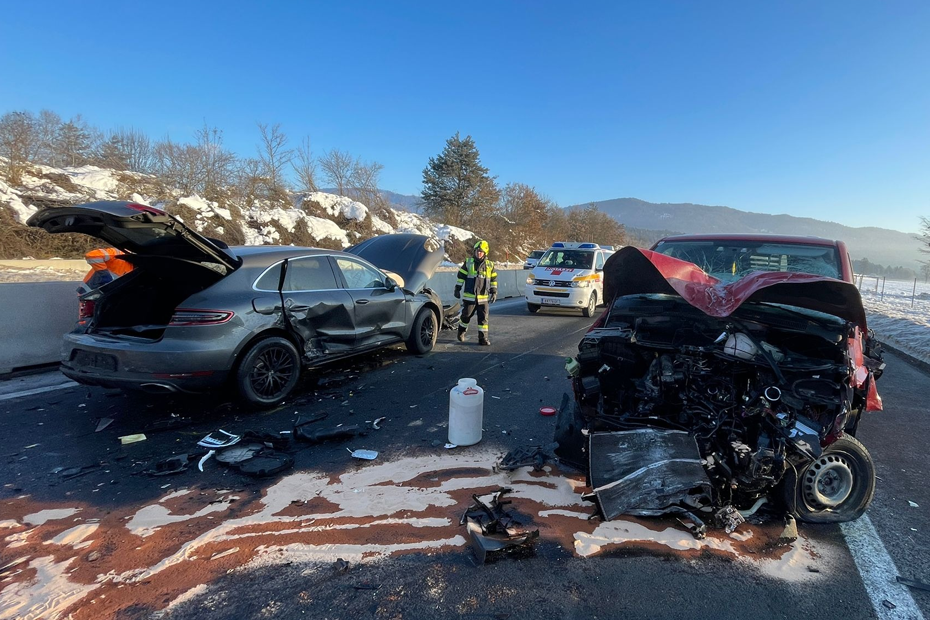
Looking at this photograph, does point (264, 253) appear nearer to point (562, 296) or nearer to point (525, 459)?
point (525, 459)

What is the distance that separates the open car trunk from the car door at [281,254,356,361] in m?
0.81

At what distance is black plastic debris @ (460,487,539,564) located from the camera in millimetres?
2666

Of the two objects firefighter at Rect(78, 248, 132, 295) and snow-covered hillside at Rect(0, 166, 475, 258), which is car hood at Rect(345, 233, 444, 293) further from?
snow-covered hillside at Rect(0, 166, 475, 258)

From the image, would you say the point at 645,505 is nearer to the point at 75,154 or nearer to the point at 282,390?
the point at 282,390

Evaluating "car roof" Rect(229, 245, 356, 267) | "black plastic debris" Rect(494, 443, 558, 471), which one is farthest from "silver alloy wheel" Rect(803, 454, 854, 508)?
"car roof" Rect(229, 245, 356, 267)

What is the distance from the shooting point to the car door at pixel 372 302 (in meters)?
6.24

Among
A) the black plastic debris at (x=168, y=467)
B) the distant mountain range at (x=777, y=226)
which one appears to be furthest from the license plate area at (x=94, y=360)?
the distant mountain range at (x=777, y=226)

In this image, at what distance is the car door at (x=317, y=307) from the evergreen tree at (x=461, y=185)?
3624 centimetres

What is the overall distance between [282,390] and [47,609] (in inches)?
119

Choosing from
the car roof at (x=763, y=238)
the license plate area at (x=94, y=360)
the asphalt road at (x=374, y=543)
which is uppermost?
the car roof at (x=763, y=238)

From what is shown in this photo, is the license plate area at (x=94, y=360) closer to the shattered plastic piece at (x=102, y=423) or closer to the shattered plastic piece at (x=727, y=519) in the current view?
the shattered plastic piece at (x=102, y=423)

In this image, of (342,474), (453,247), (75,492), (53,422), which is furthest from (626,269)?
(453,247)

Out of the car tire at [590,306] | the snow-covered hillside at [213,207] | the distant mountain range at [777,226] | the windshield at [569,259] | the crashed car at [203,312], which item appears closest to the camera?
the crashed car at [203,312]

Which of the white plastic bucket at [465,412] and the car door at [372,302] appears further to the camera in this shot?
the car door at [372,302]
